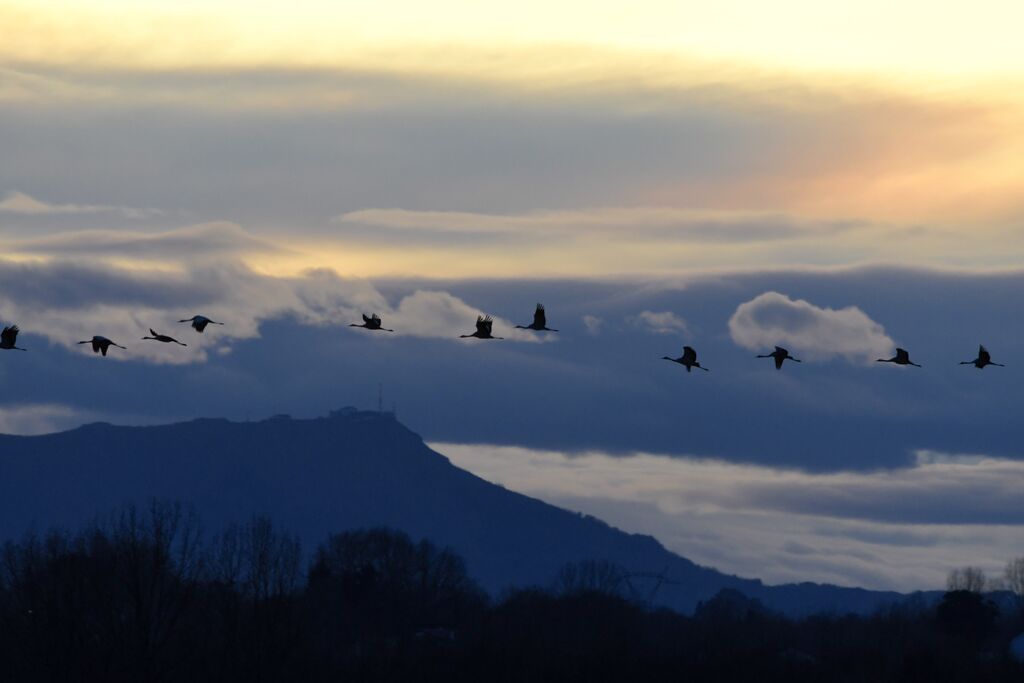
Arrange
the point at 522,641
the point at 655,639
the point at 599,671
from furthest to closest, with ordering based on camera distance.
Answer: the point at 655,639
the point at 522,641
the point at 599,671

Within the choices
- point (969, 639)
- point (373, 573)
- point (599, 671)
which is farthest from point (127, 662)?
point (969, 639)

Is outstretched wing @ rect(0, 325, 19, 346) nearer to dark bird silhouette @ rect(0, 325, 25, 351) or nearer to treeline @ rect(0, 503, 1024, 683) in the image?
dark bird silhouette @ rect(0, 325, 25, 351)

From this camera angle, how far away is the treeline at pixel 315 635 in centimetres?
10700

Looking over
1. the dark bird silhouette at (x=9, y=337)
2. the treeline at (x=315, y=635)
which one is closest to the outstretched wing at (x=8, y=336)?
the dark bird silhouette at (x=9, y=337)

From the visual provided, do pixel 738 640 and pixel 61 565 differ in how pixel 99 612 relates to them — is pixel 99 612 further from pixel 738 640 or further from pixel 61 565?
pixel 738 640

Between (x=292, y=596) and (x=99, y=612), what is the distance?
11.1m

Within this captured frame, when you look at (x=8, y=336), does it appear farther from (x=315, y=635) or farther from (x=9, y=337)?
(x=315, y=635)

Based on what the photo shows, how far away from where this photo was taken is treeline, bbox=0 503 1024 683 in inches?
4213

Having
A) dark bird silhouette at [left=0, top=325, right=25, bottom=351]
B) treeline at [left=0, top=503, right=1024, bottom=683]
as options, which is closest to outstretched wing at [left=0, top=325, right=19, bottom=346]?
dark bird silhouette at [left=0, top=325, right=25, bottom=351]

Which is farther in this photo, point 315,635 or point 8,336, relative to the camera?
point 315,635

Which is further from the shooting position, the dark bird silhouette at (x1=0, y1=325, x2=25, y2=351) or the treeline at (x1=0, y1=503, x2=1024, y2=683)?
the treeline at (x1=0, y1=503, x2=1024, y2=683)

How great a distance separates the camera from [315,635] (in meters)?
140

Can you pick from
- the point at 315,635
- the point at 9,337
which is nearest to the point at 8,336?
the point at 9,337

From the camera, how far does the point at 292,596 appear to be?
114625 mm
